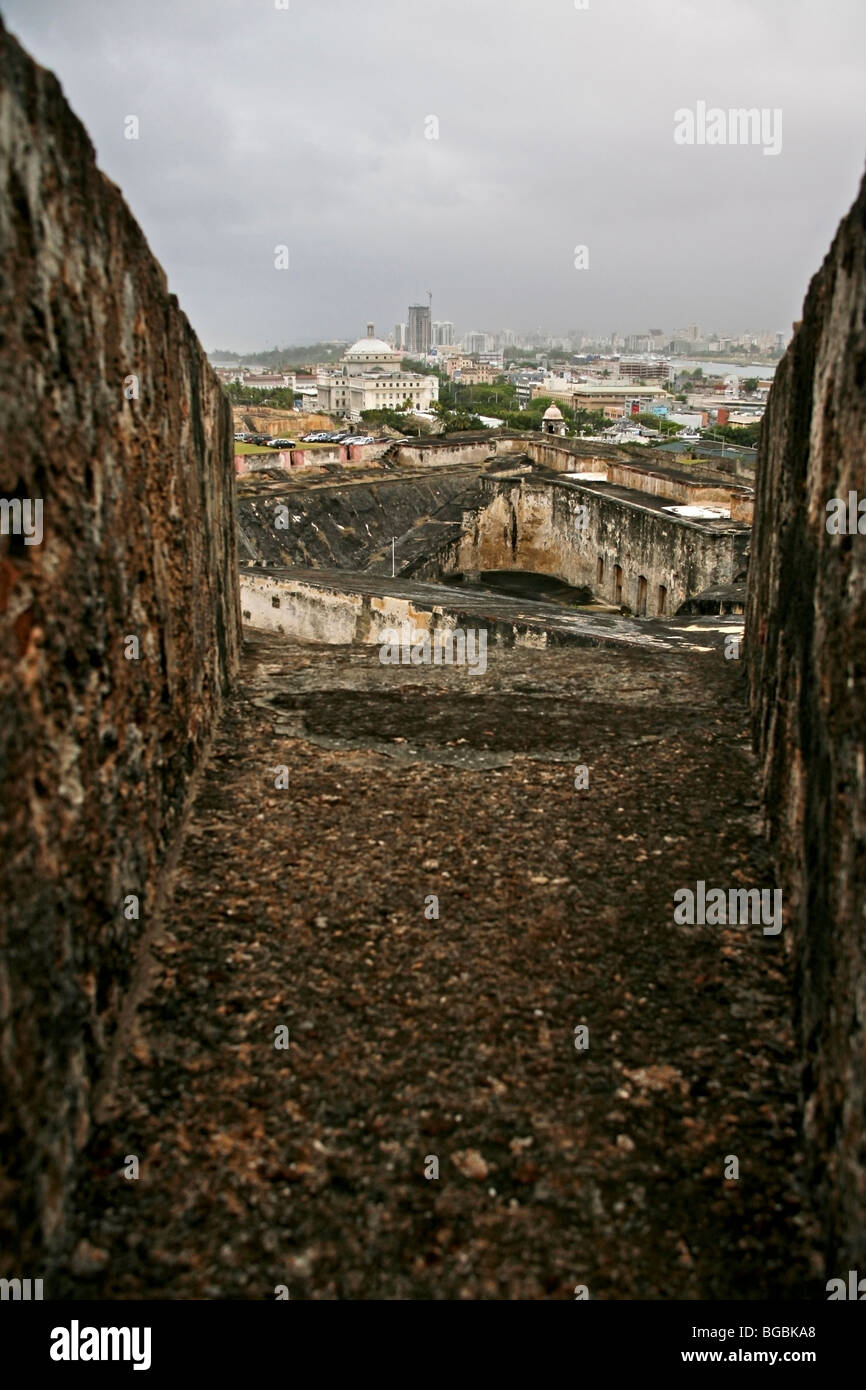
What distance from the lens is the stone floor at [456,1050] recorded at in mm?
2650

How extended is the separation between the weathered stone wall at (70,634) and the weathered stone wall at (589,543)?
1560 cm

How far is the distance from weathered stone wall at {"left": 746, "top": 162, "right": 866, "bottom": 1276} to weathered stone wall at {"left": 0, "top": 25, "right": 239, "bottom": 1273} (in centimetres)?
190

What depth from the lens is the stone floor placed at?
265 cm

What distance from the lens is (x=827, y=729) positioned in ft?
10.5

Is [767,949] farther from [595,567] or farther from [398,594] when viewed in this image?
[595,567]

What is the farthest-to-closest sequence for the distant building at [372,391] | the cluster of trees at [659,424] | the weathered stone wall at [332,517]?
the distant building at [372,391] → the cluster of trees at [659,424] → the weathered stone wall at [332,517]

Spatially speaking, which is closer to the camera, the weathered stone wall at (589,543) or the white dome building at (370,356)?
the weathered stone wall at (589,543)

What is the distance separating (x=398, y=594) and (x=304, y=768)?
8508mm

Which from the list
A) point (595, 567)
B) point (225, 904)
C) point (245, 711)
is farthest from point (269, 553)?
point (225, 904)

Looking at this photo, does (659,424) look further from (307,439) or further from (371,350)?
(371,350)

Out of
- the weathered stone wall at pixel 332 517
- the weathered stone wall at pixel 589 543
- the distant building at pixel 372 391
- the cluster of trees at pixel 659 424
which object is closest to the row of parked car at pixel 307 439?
the weathered stone wall at pixel 332 517

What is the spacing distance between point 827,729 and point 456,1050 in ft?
4.91

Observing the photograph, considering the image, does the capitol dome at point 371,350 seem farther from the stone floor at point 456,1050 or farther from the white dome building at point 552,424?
the stone floor at point 456,1050
